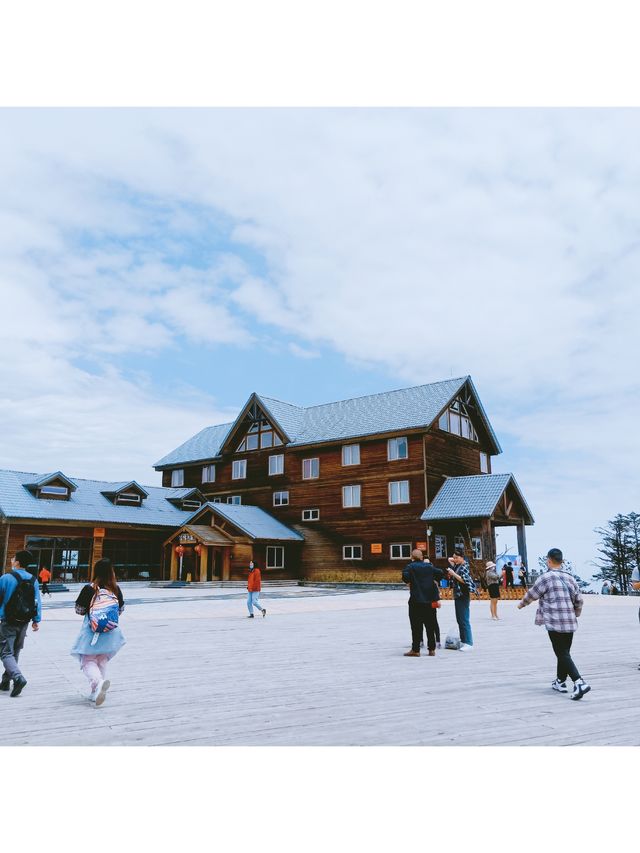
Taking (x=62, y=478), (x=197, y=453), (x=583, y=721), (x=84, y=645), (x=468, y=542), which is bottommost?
(x=583, y=721)

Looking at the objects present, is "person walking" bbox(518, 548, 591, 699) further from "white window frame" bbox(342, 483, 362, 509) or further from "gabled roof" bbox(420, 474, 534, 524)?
"white window frame" bbox(342, 483, 362, 509)

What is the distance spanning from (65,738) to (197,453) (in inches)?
1820

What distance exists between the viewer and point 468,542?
3650 cm

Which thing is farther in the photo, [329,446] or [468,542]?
[329,446]

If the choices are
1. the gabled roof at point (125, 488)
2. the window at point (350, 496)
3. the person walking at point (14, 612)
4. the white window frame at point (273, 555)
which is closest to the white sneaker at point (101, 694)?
the person walking at point (14, 612)

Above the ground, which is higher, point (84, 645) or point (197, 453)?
point (197, 453)

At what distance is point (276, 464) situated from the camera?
45500 millimetres

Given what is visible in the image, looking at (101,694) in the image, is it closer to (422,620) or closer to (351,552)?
(422,620)

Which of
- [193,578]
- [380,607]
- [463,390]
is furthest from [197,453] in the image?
[380,607]

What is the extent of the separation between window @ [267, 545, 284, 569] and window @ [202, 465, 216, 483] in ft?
30.1

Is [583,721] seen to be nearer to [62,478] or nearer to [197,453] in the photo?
[62,478]

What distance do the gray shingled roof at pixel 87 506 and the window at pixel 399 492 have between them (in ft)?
51.5

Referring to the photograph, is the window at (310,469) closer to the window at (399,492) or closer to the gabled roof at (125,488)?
the window at (399,492)

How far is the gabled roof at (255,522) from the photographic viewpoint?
40981 mm
